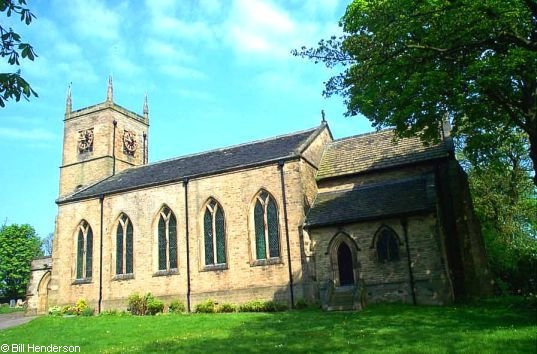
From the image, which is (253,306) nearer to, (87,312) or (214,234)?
(214,234)

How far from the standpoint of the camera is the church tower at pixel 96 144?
38.2 m

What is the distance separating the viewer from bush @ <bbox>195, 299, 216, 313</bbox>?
2547 centimetres

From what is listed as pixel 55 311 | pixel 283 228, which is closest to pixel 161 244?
pixel 55 311

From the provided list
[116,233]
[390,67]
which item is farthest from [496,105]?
[116,233]

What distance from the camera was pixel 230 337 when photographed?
1459 cm

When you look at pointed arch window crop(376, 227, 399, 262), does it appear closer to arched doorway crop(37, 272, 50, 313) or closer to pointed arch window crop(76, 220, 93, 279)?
pointed arch window crop(76, 220, 93, 279)

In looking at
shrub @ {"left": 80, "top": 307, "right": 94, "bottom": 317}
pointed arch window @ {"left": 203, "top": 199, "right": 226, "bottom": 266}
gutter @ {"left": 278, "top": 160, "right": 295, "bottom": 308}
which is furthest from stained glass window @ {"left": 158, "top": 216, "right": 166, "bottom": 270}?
gutter @ {"left": 278, "top": 160, "right": 295, "bottom": 308}

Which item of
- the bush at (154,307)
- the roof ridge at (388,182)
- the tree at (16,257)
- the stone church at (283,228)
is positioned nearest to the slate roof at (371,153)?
the stone church at (283,228)

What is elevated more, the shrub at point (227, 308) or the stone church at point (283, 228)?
the stone church at point (283, 228)

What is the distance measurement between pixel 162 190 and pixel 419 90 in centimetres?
1822

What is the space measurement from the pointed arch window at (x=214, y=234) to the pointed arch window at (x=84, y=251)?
910 cm

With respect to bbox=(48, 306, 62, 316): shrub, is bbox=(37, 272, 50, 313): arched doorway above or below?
above

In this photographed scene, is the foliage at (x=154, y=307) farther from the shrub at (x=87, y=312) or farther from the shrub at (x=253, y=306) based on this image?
the shrub at (x=253, y=306)

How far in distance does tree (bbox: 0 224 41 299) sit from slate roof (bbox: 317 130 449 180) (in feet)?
170
